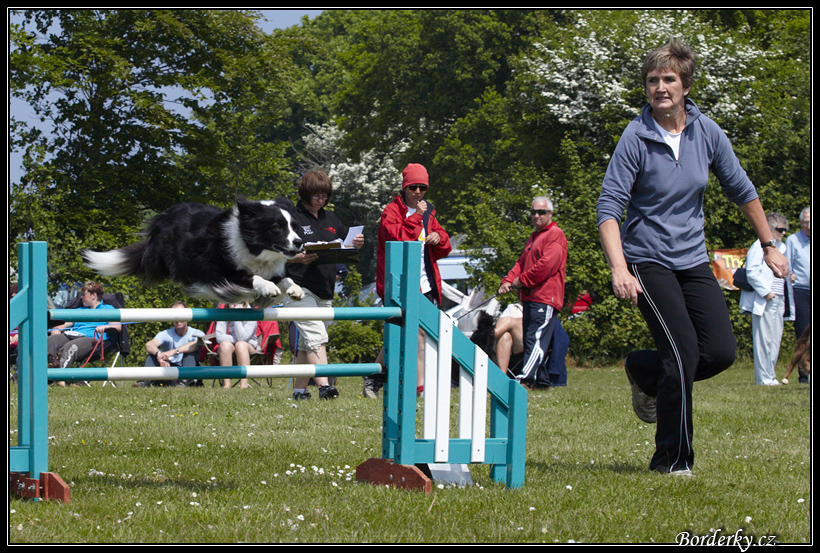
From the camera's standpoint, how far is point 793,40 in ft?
82.0

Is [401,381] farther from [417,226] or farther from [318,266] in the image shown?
[417,226]

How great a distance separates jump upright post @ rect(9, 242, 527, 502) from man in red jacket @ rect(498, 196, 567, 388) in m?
4.67

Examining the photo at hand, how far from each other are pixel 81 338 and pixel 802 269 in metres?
8.35

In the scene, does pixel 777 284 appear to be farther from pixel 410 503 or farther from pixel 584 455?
pixel 410 503

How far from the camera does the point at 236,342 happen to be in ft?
33.0

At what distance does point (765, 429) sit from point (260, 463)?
362cm

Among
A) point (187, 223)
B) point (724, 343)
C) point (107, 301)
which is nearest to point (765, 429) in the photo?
point (724, 343)

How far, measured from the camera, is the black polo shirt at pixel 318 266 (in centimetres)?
670

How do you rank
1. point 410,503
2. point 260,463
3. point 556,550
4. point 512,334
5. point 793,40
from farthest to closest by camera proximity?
point 793,40, point 512,334, point 260,463, point 410,503, point 556,550

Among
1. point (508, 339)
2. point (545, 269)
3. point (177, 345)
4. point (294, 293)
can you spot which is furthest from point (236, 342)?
point (294, 293)

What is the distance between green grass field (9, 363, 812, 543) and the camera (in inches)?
122

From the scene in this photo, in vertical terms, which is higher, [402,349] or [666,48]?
[666,48]

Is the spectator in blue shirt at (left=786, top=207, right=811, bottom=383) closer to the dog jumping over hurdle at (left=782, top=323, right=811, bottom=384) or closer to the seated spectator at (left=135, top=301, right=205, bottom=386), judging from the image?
the dog jumping over hurdle at (left=782, top=323, right=811, bottom=384)

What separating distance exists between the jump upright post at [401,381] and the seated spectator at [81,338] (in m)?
6.61
